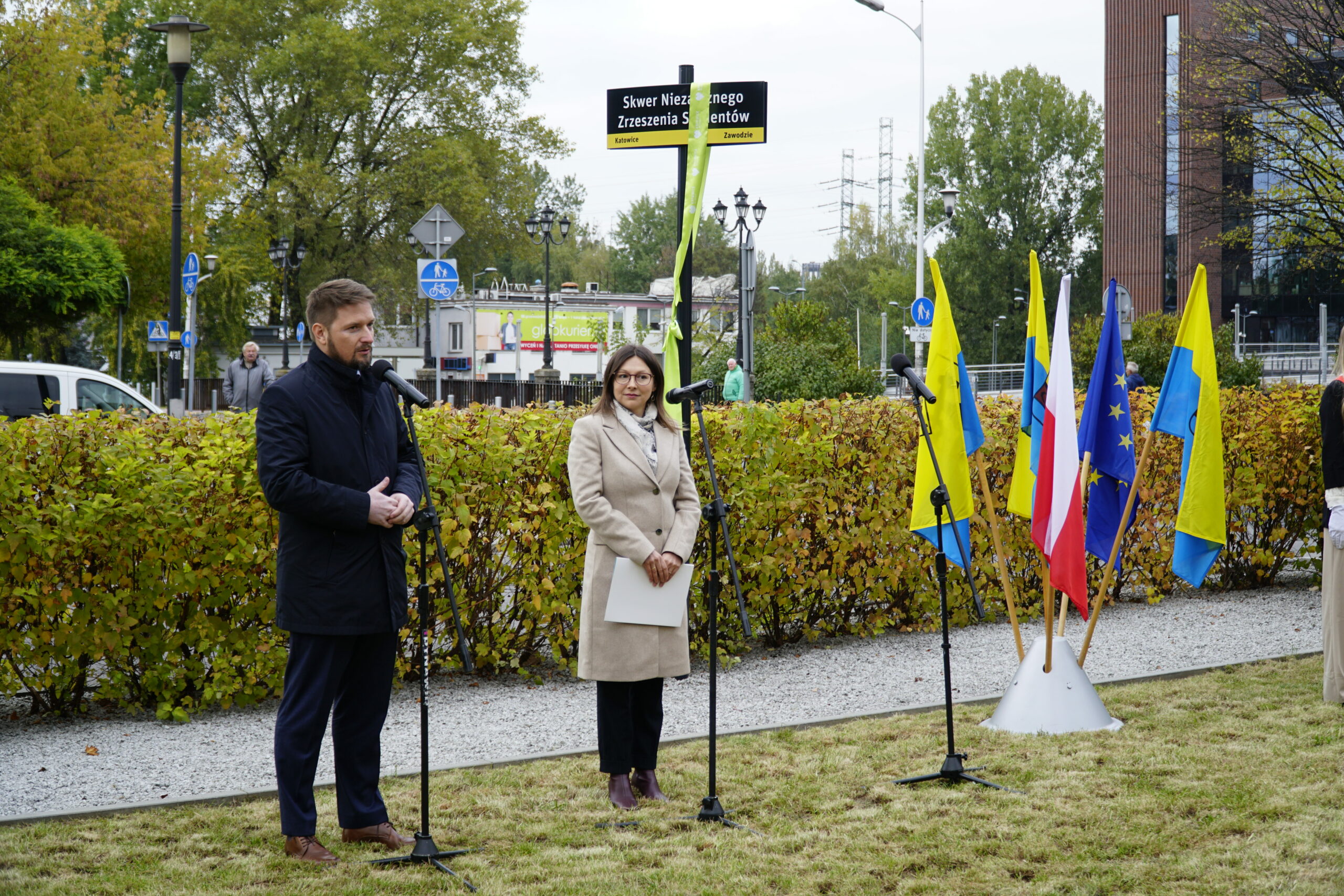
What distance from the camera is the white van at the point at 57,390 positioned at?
14.0 metres

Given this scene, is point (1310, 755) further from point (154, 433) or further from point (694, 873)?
point (154, 433)

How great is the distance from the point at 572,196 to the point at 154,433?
350 feet

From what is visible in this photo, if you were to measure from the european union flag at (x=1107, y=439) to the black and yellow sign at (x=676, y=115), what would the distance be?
8.33 ft

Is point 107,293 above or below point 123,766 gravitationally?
above

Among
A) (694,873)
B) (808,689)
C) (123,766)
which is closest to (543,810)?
(694,873)

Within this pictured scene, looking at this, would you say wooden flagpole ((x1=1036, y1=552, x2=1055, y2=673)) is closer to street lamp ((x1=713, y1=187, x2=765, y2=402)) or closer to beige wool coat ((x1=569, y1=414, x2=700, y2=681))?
beige wool coat ((x1=569, y1=414, x2=700, y2=681))

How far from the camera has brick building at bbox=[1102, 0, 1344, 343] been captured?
178ft

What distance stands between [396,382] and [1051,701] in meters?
3.79

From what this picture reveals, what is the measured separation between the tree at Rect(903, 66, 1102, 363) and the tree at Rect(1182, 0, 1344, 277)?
45157 millimetres

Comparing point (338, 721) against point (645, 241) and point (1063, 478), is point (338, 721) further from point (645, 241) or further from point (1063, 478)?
point (645, 241)

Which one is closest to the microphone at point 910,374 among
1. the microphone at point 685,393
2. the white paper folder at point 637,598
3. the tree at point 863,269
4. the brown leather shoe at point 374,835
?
the microphone at point 685,393

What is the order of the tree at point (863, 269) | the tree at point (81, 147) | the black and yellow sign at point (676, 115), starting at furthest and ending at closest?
the tree at point (863, 269)
the tree at point (81, 147)
the black and yellow sign at point (676, 115)

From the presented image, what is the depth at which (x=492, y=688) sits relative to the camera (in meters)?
7.16

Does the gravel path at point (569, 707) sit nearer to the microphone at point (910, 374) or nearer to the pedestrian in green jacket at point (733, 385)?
the microphone at point (910, 374)
